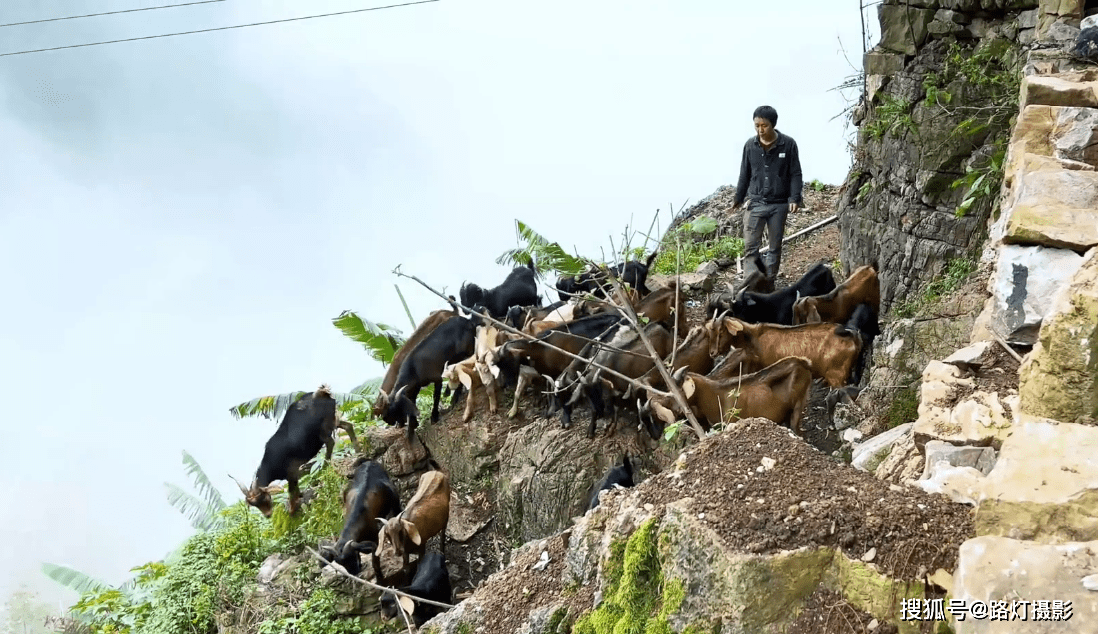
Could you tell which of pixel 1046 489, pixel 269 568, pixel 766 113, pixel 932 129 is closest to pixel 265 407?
pixel 269 568

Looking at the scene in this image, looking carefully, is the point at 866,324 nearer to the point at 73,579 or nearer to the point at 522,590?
the point at 522,590

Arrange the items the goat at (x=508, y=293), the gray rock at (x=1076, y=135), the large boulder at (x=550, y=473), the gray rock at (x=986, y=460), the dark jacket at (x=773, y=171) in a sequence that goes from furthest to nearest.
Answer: the goat at (x=508, y=293)
the dark jacket at (x=773, y=171)
the large boulder at (x=550, y=473)
the gray rock at (x=1076, y=135)
the gray rock at (x=986, y=460)

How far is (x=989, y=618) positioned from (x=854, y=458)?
3.00 metres

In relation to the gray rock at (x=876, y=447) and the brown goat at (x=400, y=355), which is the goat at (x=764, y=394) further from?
the brown goat at (x=400, y=355)

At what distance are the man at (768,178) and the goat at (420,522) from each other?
489cm

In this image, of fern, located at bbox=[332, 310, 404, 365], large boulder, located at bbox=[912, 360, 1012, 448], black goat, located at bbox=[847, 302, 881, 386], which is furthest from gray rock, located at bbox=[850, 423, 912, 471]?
fern, located at bbox=[332, 310, 404, 365]

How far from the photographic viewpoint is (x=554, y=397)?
9422mm

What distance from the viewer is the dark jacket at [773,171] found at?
1115cm

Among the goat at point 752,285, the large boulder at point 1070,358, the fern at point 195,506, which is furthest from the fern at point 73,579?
the large boulder at point 1070,358

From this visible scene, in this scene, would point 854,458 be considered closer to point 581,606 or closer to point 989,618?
point 581,606

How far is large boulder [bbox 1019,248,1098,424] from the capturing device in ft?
13.0

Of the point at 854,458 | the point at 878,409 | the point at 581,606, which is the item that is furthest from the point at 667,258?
the point at 581,606

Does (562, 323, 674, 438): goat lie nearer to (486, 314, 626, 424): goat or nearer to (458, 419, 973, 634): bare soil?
(486, 314, 626, 424): goat

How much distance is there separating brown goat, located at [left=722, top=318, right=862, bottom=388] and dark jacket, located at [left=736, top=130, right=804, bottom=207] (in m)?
2.62
